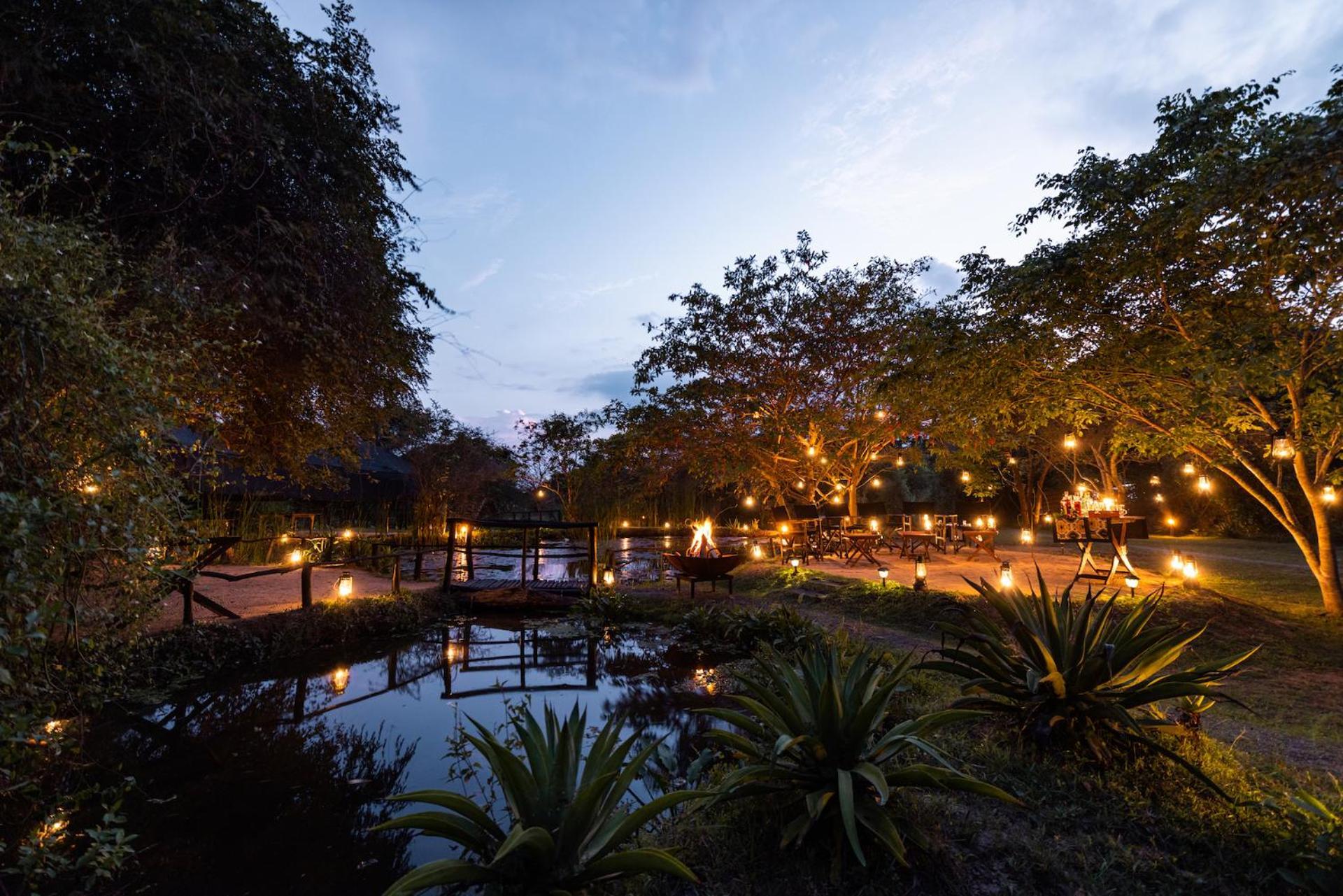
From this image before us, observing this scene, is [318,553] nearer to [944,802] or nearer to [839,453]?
[839,453]

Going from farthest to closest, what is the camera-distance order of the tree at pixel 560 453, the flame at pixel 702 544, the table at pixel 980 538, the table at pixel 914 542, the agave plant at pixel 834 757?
the tree at pixel 560 453 < the table at pixel 980 538 < the table at pixel 914 542 < the flame at pixel 702 544 < the agave plant at pixel 834 757

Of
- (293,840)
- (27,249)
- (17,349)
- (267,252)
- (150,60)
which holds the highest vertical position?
(150,60)

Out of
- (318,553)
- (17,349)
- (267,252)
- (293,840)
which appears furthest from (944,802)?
(318,553)

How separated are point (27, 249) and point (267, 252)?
3416 millimetres

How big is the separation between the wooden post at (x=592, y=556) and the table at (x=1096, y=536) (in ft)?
22.6

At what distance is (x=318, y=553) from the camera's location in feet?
39.2

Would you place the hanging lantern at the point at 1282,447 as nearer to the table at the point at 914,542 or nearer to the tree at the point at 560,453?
the table at the point at 914,542

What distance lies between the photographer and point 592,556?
10.3 metres

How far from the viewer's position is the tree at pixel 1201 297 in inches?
217

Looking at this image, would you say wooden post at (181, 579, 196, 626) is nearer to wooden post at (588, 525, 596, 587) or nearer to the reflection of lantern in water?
the reflection of lantern in water

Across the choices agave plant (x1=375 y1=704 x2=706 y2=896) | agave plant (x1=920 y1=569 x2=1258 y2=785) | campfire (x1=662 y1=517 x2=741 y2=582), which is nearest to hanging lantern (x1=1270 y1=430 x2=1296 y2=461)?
agave plant (x1=920 y1=569 x2=1258 y2=785)

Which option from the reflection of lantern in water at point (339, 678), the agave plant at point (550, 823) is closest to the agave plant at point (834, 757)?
the agave plant at point (550, 823)

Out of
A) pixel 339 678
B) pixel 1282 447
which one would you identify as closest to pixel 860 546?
pixel 1282 447

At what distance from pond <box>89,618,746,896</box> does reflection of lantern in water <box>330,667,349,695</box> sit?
27 millimetres
